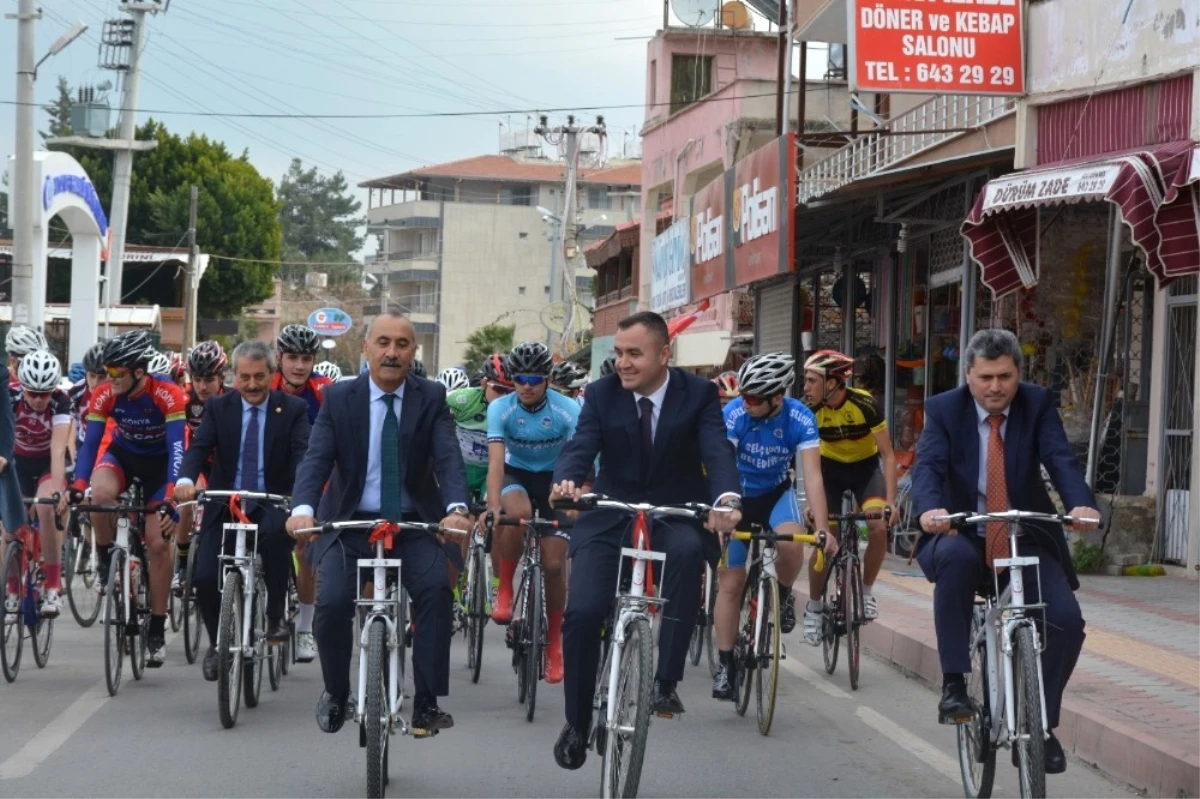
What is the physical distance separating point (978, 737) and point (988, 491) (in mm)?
931

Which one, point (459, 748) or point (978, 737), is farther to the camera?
point (459, 748)

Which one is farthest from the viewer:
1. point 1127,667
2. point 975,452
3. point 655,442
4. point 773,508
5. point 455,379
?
point 455,379

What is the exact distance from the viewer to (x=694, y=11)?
1719 inches

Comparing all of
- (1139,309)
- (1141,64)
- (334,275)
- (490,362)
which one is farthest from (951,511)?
(334,275)

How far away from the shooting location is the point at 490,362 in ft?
39.3

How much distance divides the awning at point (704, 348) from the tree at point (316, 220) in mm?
80960

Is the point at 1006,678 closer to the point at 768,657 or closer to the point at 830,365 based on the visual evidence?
the point at 768,657

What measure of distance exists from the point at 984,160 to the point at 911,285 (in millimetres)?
6204

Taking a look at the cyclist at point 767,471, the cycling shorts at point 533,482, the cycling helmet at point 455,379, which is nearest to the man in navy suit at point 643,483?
the cyclist at point 767,471

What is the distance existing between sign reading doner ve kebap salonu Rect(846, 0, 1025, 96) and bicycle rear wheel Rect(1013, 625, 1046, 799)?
11122mm

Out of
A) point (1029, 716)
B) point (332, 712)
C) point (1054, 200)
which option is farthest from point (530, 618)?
point (1054, 200)

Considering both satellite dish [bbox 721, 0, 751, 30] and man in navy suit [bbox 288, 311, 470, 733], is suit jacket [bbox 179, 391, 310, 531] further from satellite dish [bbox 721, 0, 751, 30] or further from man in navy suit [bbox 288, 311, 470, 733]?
satellite dish [bbox 721, 0, 751, 30]

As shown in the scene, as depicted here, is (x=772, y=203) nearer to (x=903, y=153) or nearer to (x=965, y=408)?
(x=903, y=153)

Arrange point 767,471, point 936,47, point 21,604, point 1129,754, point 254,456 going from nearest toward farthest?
point 1129,754
point 254,456
point 767,471
point 21,604
point 936,47
